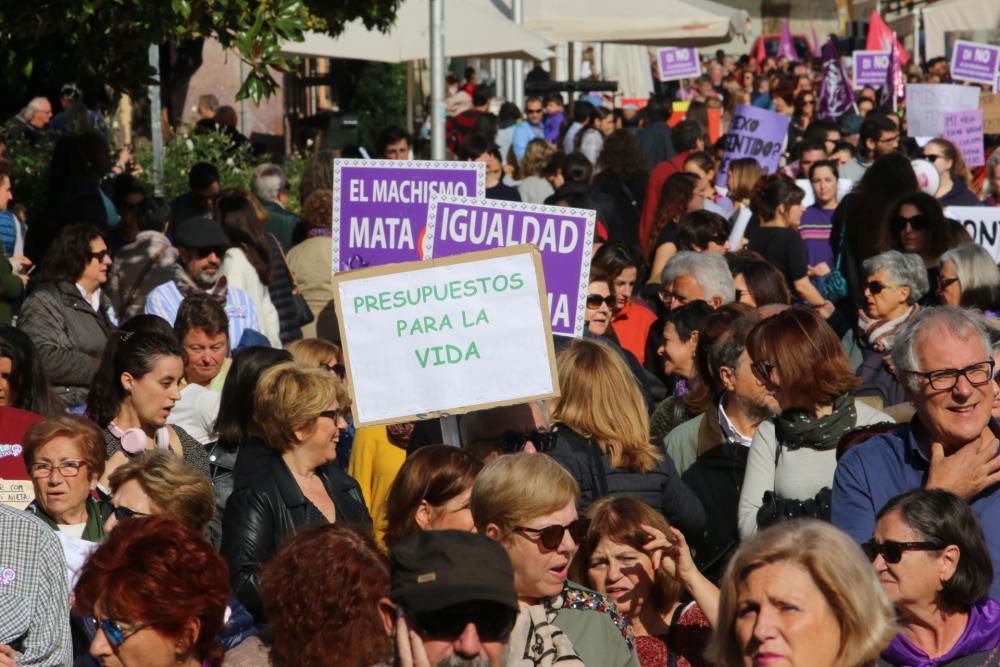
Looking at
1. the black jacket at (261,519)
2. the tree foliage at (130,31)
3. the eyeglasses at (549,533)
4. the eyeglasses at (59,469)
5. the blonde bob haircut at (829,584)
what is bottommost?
the black jacket at (261,519)

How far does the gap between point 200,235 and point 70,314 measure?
0.84 metres

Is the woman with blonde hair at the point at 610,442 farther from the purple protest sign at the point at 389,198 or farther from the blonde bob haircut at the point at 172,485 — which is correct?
the purple protest sign at the point at 389,198

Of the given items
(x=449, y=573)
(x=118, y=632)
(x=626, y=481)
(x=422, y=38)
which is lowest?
(x=626, y=481)

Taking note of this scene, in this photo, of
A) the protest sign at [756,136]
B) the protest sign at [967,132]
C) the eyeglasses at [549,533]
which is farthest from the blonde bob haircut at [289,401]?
the protest sign at [967,132]

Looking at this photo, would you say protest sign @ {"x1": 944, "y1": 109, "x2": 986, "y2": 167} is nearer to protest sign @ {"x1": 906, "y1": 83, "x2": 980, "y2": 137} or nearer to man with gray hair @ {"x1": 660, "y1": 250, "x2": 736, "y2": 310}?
protest sign @ {"x1": 906, "y1": 83, "x2": 980, "y2": 137}

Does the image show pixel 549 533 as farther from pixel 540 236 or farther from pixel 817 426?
pixel 540 236

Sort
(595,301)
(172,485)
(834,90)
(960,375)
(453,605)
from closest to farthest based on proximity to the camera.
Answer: (453,605)
(960,375)
(172,485)
(595,301)
(834,90)

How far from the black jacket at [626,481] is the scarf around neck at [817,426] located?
1.61 ft

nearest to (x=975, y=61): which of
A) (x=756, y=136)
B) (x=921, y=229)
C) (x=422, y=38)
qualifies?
(x=756, y=136)

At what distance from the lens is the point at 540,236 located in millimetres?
6551

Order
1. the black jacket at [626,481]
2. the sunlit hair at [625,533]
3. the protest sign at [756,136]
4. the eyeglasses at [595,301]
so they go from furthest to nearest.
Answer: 1. the protest sign at [756,136]
2. the eyeglasses at [595,301]
3. the black jacket at [626,481]
4. the sunlit hair at [625,533]

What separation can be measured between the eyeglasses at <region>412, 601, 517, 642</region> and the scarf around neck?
7.06 ft

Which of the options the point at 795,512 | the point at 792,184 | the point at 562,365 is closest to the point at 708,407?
the point at 562,365

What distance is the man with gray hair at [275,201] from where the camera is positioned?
1130cm
